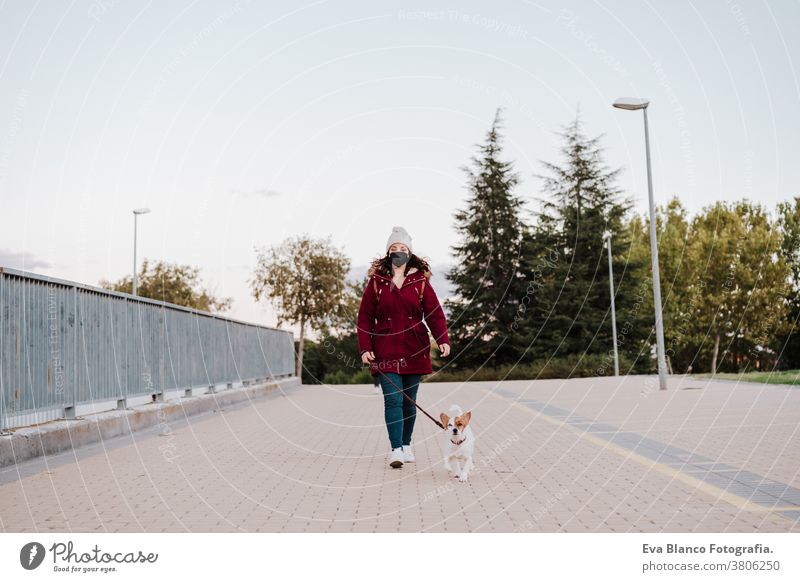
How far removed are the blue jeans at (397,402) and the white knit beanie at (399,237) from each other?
121 centimetres

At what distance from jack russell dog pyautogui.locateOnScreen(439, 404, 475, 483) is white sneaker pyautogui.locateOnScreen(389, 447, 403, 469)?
77cm

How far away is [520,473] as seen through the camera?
8.25 meters

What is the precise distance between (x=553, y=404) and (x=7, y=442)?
37.7 feet

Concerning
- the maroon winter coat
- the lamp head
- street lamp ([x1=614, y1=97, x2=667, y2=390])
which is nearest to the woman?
the maroon winter coat

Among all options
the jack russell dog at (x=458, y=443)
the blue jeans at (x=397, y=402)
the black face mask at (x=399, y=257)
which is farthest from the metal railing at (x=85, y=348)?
the jack russell dog at (x=458, y=443)

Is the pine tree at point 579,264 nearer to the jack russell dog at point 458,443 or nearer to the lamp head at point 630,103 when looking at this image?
the lamp head at point 630,103

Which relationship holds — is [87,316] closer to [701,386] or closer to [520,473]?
[520,473]

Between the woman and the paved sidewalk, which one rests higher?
the woman

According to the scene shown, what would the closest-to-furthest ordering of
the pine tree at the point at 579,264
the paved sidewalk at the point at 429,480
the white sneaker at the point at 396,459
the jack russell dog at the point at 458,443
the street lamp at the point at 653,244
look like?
the paved sidewalk at the point at 429,480 → the jack russell dog at the point at 458,443 → the white sneaker at the point at 396,459 → the street lamp at the point at 653,244 → the pine tree at the point at 579,264

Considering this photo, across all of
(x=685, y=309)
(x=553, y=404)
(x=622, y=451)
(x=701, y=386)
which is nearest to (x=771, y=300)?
(x=685, y=309)

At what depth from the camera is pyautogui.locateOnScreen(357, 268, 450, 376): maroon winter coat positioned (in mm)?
8547

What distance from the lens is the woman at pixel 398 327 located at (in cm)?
857

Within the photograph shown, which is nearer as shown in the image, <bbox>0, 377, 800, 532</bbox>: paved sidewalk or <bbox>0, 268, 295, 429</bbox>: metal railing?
<bbox>0, 377, 800, 532</bbox>: paved sidewalk

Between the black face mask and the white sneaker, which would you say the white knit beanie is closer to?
the black face mask
